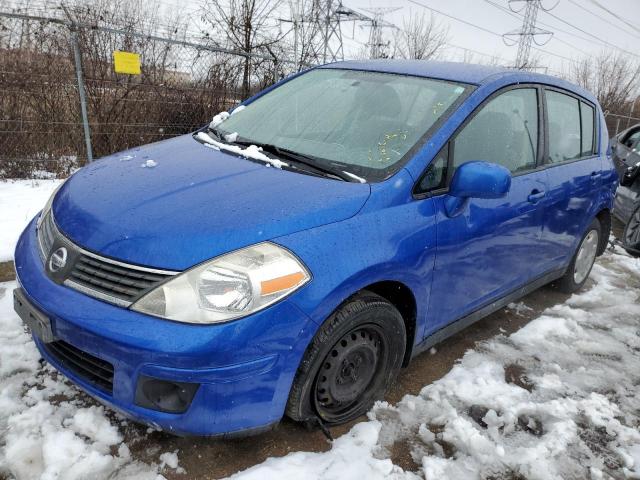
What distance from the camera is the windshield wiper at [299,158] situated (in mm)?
2260

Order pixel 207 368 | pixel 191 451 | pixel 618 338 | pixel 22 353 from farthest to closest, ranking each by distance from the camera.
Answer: pixel 618 338, pixel 22 353, pixel 191 451, pixel 207 368

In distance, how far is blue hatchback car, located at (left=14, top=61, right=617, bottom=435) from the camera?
1.74m

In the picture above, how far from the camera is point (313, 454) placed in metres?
2.12

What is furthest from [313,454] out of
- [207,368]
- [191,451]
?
[207,368]

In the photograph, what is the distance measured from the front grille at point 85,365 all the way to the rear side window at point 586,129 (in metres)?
3.54

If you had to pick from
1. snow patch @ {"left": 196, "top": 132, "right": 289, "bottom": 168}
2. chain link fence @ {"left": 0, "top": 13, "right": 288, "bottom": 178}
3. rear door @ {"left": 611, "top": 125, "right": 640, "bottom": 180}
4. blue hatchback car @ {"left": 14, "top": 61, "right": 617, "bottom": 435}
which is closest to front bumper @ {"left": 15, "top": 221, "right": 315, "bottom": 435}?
blue hatchback car @ {"left": 14, "top": 61, "right": 617, "bottom": 435}

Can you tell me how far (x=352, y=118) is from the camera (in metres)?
2.68

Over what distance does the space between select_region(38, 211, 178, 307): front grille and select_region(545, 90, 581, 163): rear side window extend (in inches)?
106

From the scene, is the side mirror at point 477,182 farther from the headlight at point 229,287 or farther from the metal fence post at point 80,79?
the metal fence post at point 80,79

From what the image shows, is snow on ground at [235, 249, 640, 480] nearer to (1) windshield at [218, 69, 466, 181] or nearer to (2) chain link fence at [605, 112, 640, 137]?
(1) windshield at [218, 69, 466, 181]

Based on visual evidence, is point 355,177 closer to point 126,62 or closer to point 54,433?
point 54,433

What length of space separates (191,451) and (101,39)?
5863 mm

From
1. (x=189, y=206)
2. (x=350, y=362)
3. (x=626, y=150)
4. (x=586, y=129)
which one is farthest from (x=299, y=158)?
(x=626, y=150)

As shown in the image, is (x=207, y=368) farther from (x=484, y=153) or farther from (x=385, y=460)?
(x=484, y=153)
